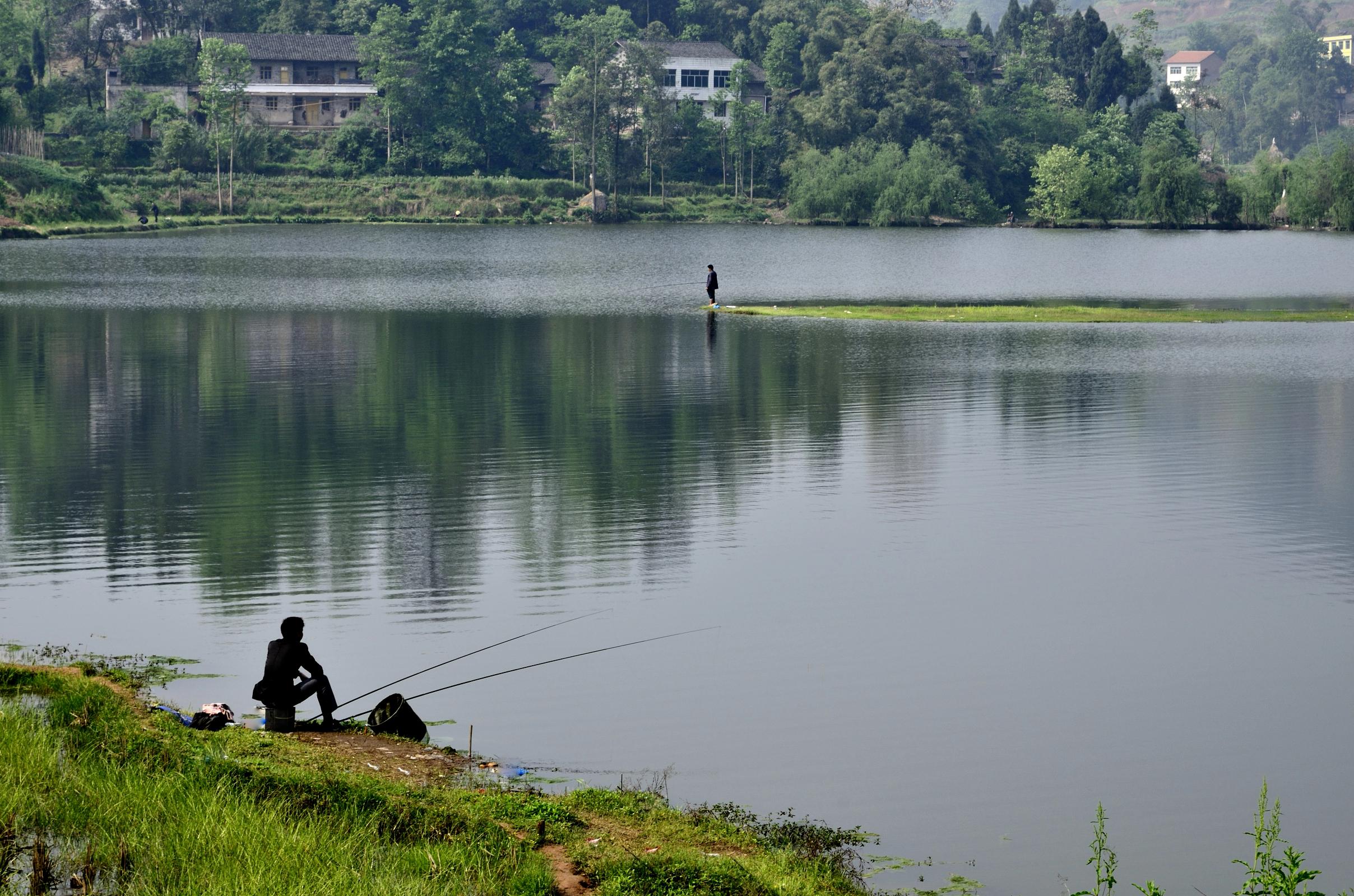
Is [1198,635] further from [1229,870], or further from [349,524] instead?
[349,524]

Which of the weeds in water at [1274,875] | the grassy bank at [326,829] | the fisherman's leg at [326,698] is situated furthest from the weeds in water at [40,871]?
the weeds in water at [1274,875]

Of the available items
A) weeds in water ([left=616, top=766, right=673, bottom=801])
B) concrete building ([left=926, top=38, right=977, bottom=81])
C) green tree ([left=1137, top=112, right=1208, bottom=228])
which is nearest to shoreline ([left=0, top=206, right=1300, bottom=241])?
green tree ([left=1137, top=112, right=1208, bottom=228])

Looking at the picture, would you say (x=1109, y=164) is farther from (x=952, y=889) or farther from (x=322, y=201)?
(x=952, y=889)

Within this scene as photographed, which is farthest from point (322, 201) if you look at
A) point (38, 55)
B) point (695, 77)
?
point (695, 77)

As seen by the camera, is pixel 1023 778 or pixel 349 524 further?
pixel 349 524

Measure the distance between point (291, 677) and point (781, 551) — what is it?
358 inches

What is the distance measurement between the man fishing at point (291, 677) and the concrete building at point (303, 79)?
4864 inches

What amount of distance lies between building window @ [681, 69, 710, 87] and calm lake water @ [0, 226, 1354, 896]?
337ft

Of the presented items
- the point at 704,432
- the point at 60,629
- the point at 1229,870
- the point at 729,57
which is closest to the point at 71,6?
the point at 729,57

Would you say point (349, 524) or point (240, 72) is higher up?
point (240, 72)

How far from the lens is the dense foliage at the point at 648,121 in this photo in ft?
395

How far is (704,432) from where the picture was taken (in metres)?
28.8

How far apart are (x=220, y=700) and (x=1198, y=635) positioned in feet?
35.4

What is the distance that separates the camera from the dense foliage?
395 feet
